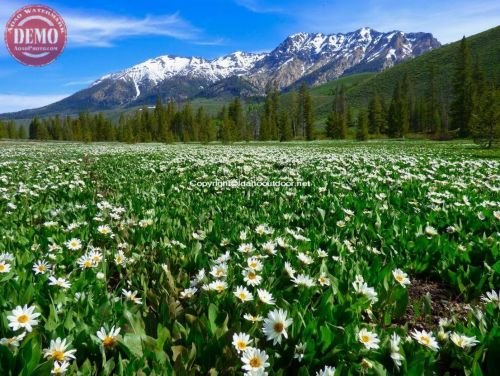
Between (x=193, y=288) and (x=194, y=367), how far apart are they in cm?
99

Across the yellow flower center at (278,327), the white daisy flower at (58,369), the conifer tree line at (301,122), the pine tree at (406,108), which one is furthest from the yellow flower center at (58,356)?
the pine tree at (406,108)

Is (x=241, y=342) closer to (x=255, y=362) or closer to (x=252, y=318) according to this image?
(x=255, y=362)

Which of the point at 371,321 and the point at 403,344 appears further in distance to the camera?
the point at 371,321

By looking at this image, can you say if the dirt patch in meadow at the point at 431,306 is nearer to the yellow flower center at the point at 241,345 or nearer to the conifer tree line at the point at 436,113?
the yellow flower center at the point at 241,345

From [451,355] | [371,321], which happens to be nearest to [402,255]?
[371,321]

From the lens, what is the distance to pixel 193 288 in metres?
3.15

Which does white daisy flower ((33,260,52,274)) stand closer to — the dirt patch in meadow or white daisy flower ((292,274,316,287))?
white daisy flower ((292,274,316,287))

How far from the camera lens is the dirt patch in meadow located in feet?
10.1

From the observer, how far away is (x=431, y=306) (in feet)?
11.0

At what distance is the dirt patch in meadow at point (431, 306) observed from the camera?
10.1 feet

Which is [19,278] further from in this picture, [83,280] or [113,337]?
[113,337]

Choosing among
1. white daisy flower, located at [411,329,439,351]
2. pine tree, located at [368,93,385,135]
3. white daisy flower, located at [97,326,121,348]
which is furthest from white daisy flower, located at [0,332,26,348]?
pine tree, located at [368,93,385,135]

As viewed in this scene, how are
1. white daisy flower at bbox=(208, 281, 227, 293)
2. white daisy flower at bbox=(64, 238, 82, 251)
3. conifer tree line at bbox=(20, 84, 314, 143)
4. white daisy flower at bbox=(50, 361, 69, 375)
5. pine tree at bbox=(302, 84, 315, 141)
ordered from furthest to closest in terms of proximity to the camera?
conifer tree line at bbox=(20, 84, 314, 143) < pine tree at bbox=(302, 84, 315, 141) < white daisy flower at bbox=(64, 238, 82, 251) < white daisy flower at bbox=(208, 281, 227, 293) < white daisy flower at bbox=(50, 361, 69, 375)

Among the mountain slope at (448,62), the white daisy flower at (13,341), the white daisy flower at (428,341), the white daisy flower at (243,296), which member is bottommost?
the white daisy flower at (428,341)
